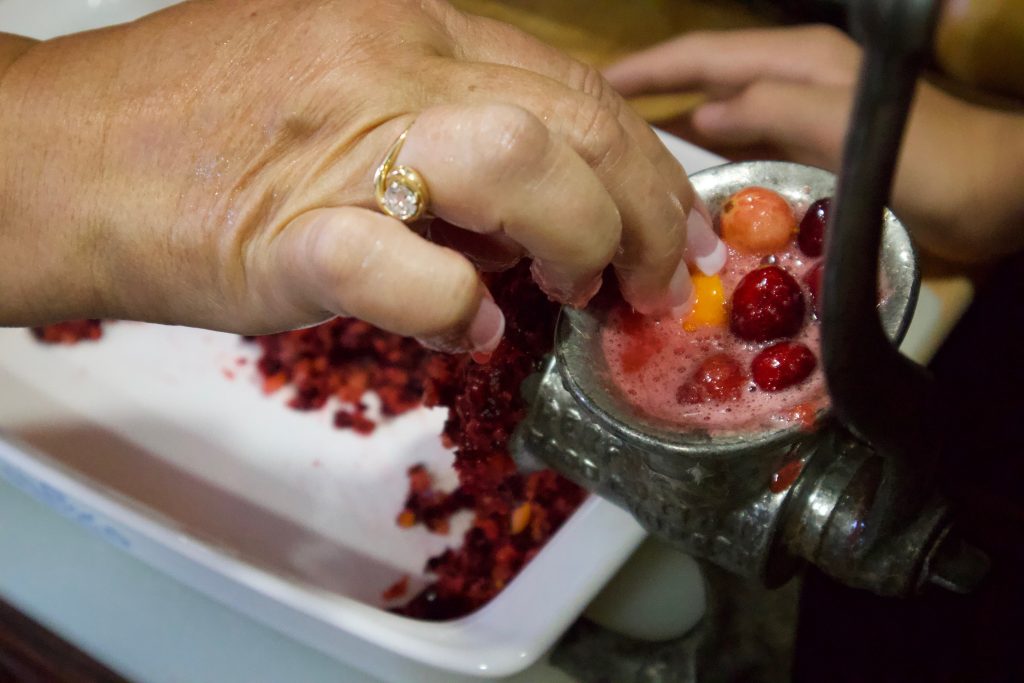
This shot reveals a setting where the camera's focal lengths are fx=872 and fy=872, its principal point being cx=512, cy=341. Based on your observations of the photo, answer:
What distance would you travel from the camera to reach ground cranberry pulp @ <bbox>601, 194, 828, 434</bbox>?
15.8 inches

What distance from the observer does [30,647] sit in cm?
71

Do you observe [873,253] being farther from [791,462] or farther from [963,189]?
[963,189]

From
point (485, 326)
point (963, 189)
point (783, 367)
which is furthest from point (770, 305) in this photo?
point (963, 189)

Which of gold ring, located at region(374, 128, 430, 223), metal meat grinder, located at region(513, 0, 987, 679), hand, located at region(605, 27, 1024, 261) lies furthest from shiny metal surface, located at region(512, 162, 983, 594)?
hand, located at region(605, 27, 1024, 261)

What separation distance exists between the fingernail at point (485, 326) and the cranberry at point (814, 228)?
173 mm

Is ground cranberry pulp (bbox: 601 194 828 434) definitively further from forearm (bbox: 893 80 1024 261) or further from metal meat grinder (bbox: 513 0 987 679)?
forearm (bbox: 893 80 1024 261)

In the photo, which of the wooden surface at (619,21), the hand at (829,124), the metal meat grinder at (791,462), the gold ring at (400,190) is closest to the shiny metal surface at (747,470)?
the metal meat grinder at (791,462)

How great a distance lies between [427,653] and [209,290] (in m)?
0.24

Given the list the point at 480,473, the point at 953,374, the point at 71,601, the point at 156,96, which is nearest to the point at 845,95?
the point at 953,374

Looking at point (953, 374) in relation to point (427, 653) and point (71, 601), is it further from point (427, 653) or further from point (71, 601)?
point (71, 601)

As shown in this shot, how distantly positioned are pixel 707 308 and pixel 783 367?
0.20 ft

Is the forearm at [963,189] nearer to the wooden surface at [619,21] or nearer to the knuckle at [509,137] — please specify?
the wooden surface at [619,21]

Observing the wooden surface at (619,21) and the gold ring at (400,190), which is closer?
the gold ring at (400,190)

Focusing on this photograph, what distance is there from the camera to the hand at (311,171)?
37cm
